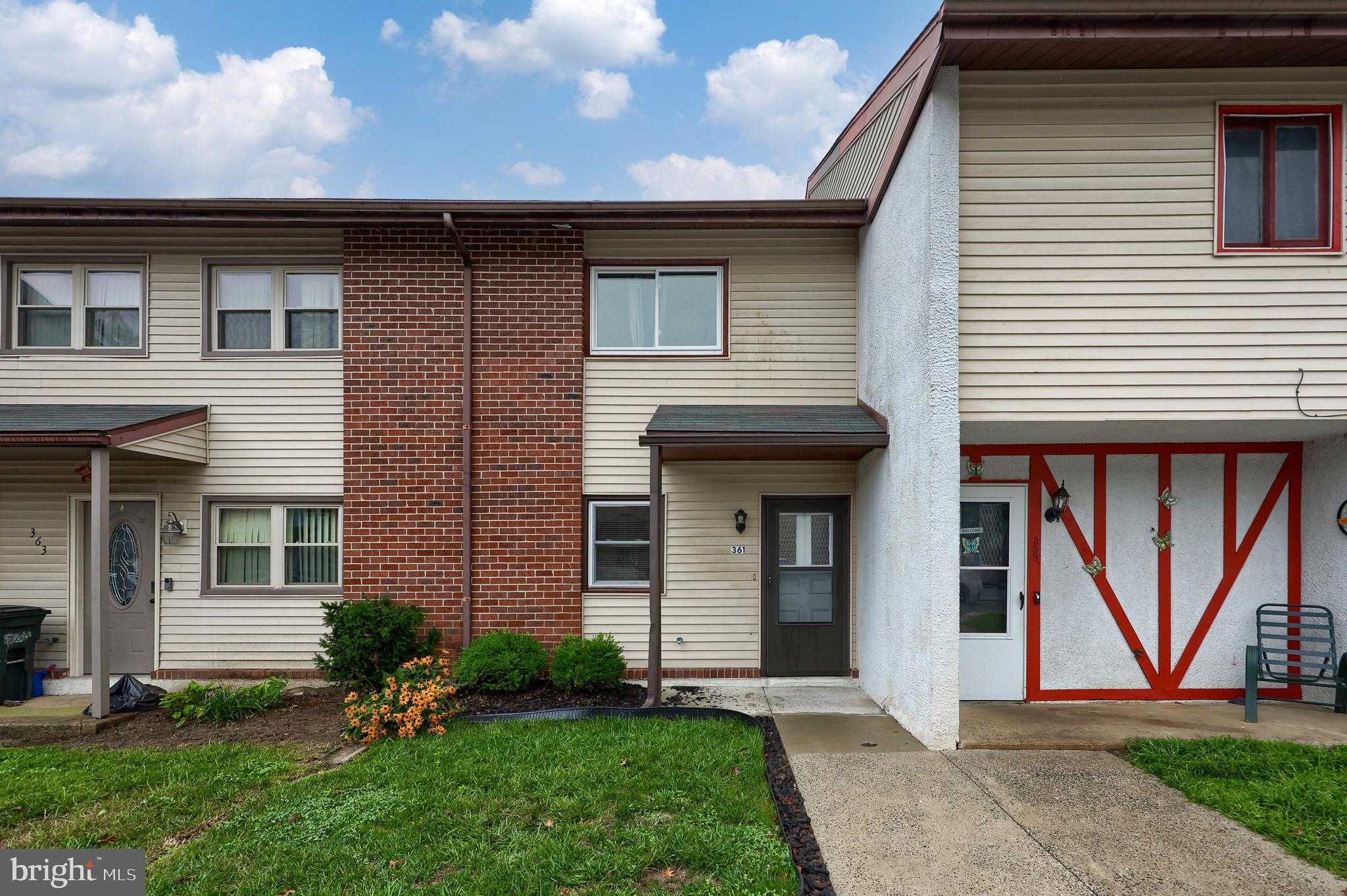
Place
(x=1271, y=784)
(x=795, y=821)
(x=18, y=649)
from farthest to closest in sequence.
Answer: (x=18, y=649) < (x=1271, y=784) < (x=795, y=821)

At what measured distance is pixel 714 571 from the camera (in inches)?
311

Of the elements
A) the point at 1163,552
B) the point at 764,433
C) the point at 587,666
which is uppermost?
the point at 764,433

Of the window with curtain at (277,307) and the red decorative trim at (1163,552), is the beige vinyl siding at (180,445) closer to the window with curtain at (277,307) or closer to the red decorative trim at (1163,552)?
the window with curtain at (277,307)

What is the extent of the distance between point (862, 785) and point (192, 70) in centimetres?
2922

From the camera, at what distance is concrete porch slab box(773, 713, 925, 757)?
5.54 meters

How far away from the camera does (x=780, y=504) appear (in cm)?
796

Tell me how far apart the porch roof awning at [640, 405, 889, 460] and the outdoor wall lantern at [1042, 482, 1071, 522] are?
1761 millimetres

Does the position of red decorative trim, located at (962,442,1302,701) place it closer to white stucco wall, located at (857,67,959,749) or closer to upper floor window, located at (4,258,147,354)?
white stucco wall, located at (857,67,959,749)

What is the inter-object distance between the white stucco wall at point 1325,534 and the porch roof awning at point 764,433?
409cm

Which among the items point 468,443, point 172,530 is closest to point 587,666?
point 468,443

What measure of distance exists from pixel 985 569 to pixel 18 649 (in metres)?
10.2

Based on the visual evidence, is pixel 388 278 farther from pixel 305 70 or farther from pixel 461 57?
pixel 461 57

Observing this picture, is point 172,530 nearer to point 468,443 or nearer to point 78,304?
point 78,304

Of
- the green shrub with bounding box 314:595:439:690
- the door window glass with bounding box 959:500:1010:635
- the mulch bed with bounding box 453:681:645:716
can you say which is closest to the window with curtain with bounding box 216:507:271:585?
the green shrub with bounding box 314:595:439:690
